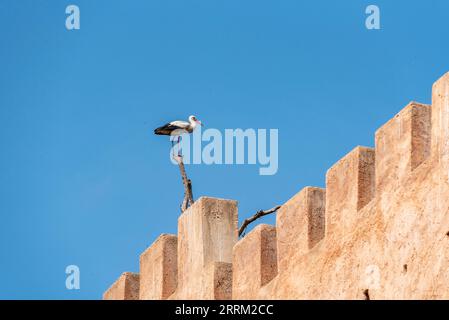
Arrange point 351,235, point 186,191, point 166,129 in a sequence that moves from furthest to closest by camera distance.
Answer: point 166,129
point 186,191
point 351,235

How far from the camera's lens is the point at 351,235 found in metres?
13.6

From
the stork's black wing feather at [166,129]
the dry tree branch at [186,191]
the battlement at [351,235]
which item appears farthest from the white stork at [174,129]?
the battlement at [351,235]

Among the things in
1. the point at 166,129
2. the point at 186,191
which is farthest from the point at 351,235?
the point at 166,129

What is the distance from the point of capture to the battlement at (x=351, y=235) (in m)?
12.8

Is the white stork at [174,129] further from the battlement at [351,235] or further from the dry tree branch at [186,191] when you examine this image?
the battlement at [351,235]

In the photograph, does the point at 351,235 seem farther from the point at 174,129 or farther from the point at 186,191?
the point at 174,129

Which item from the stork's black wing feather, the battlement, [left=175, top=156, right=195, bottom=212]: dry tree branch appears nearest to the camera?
the battlement

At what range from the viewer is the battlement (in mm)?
12766

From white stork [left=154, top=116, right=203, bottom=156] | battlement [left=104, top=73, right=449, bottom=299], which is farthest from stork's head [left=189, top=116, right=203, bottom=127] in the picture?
battlement [left=104, top=73, right=449, bottom=299]

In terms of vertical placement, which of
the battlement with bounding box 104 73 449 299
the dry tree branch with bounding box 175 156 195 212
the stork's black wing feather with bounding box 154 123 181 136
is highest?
the stork's black wing feather with bounding box 154 123 181 136

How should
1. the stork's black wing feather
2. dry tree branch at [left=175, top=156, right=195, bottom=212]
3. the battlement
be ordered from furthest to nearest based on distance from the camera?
the stork's black wing feather → dry tree branch at [left=175, top=156, right=195, bottom=212] → the battlement

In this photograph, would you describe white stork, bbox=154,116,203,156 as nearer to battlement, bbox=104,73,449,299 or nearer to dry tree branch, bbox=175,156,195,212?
dry tree branch, bbox=175,156,195,212

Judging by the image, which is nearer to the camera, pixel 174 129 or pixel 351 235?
pixel 351 235
